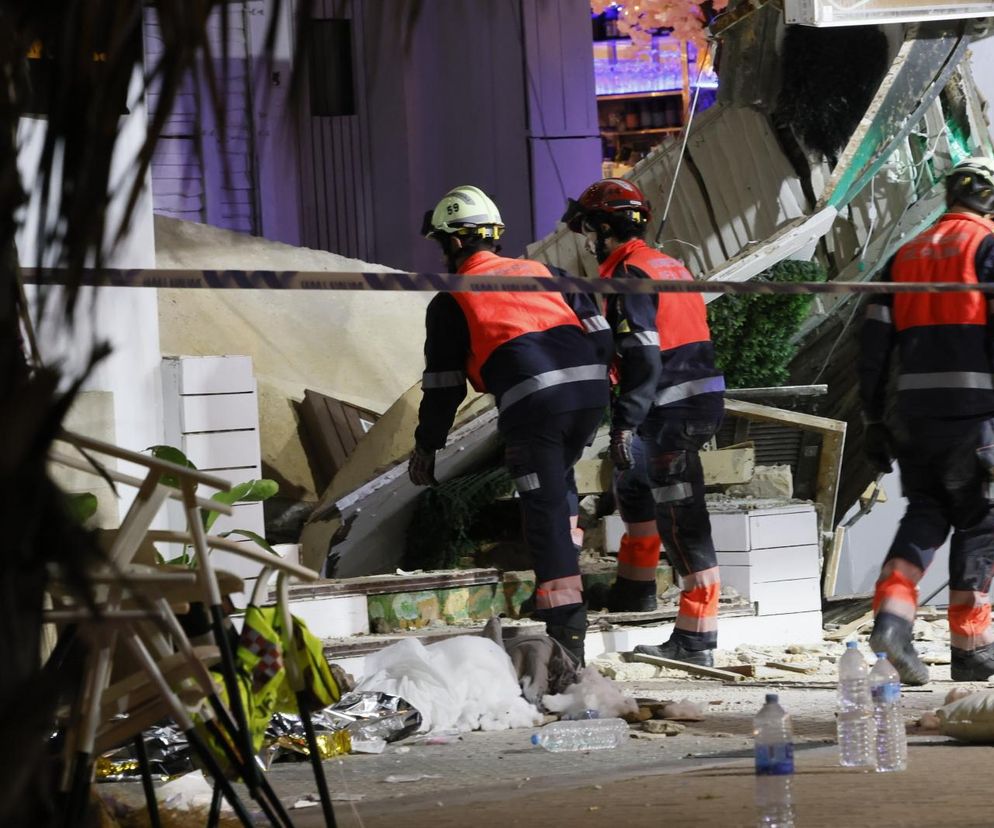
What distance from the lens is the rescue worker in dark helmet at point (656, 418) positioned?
22.5 ft

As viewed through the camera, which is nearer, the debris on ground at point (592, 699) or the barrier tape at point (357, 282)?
the barrier tape at point (357, 282)

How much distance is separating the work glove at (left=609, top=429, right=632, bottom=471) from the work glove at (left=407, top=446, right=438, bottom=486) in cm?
80

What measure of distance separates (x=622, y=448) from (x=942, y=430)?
136 centimetres

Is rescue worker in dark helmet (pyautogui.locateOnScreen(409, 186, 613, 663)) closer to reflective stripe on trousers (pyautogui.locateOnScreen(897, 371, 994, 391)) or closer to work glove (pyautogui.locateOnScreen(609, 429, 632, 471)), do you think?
work glove (pyautogui.locateOnScreen(609, 429, 632, 471))

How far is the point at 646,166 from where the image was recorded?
37.6 ft

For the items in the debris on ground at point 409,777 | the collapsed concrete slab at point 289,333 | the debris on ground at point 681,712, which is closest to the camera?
the debris on ground at point 409,777

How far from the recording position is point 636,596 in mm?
7637

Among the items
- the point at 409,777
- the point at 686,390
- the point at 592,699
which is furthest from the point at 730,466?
the point at 409,777

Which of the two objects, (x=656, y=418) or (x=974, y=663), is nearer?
(x=974, y=663)

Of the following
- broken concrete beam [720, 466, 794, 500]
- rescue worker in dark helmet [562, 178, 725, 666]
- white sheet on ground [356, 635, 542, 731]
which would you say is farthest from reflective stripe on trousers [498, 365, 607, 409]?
broken concrete beam [720, 466, 794, 500]

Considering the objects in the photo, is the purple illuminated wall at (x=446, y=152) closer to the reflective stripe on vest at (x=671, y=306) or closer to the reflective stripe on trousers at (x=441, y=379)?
the reflective stripe on vest at (x=671, y=306)

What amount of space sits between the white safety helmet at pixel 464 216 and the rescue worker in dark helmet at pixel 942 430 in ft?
5.20

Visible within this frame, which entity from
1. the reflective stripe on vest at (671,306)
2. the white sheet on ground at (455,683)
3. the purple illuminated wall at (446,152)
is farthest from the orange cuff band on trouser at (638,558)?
the purple illuminated wall at (446,152)

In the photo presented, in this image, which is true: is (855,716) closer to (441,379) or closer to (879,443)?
(879,443)
